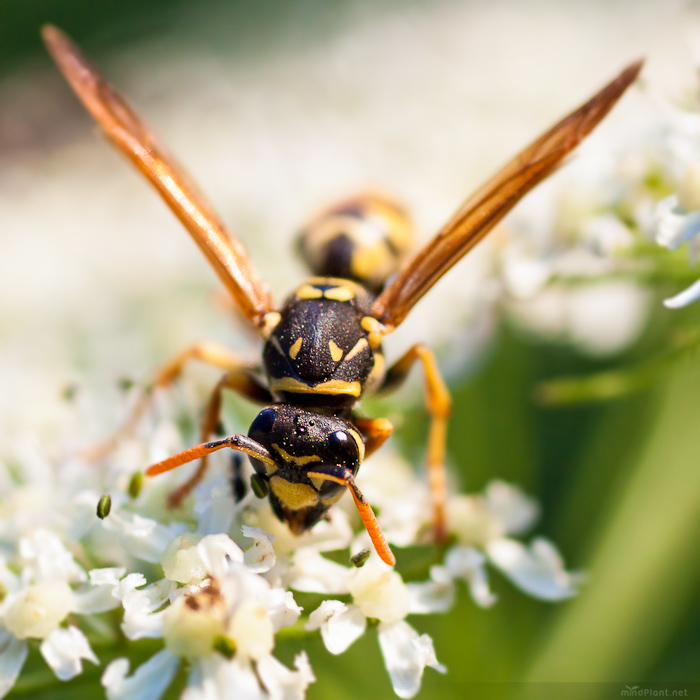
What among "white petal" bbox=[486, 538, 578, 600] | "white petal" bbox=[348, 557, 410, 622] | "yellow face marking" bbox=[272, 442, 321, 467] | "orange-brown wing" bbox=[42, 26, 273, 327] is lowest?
"white petal" bbox=[486, 538, 578, 600]

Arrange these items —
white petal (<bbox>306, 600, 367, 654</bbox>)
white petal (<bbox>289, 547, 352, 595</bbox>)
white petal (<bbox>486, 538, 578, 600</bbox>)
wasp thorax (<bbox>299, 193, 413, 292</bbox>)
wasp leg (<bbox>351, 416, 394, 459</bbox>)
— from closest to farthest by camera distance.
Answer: white petal (<bbox>306, 600, 367, 654</bbox>) → white petal (<bbox>289, 547, 352, 595</bbox>) → wasp leg (<bbox>351, 416, 394, 459</bbox>) → white petal (<bbox>486, 538, 578, 600</bbox>) → wasp thorax (<bbox>299, 193, 413, 292</bbox>)

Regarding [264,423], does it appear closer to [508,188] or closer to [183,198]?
[183,198]

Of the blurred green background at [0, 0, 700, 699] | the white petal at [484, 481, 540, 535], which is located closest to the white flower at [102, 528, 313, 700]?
the blurred green background at [0, 0, 700, 699]

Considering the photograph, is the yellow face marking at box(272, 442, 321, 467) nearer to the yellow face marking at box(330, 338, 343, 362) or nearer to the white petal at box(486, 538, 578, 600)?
the yellow face marking at box(330, 338, 343, 362)

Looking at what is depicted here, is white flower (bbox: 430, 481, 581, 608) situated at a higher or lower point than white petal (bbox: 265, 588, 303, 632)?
lower

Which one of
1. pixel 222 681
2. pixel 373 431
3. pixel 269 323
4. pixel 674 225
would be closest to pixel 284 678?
pixel 222 681

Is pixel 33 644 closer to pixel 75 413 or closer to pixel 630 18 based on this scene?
pixel 75 413
